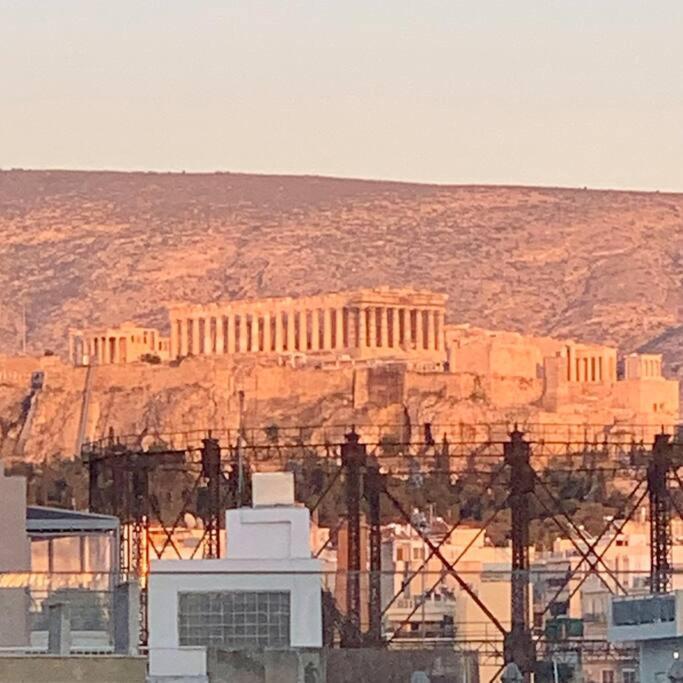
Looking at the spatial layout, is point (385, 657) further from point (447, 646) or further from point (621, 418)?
point (621, 418)

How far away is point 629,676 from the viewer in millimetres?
39156

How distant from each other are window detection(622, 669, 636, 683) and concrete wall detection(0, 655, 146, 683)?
6469 millimetres

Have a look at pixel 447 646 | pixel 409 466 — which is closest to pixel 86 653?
pixel 447 646

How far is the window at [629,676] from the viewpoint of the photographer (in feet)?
127

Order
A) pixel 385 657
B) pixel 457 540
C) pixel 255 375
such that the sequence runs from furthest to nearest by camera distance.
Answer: pixel 255 375, pixel 457 540, pixel 385 657

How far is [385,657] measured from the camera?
3694 centimetres

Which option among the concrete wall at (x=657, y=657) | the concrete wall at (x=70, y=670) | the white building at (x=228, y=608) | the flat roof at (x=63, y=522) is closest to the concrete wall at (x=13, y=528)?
the flat roof at (x=63, y=522)

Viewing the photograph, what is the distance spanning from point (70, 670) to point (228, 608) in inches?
77.0

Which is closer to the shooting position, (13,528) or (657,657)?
(657,657)

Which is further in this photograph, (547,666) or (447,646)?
(547,666)

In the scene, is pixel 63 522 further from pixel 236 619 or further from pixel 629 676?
pixel 236 619

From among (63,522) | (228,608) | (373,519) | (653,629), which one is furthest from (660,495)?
(228,608)

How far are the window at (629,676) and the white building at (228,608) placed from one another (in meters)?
3.93

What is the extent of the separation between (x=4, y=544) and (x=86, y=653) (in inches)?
519
